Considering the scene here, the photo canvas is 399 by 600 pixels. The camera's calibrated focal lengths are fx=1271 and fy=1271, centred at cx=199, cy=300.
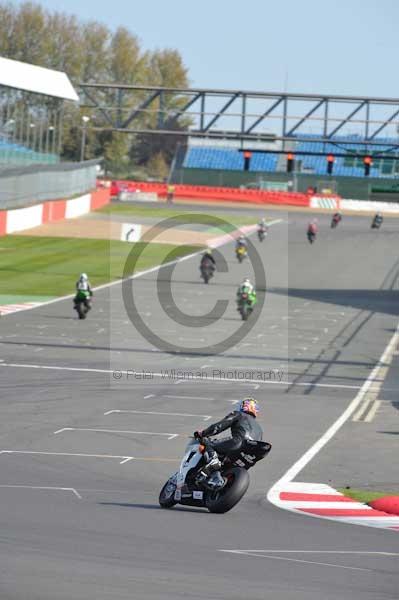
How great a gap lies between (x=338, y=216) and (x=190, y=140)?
5628 cm

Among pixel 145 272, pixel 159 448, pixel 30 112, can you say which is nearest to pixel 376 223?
pixel 30 112

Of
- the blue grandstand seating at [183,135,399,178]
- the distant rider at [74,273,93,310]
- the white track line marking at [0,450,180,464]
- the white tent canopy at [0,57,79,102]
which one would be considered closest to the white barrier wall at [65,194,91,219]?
the white tent canopy at [0,57,79,102]

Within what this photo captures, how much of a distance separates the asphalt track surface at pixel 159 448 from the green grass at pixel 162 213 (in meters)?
41.3

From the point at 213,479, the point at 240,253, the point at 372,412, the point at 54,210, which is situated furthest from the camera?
the point at 54,210

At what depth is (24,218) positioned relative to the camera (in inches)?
3132

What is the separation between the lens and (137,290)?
55.1 meters

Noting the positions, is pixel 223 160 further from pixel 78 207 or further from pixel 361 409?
pixel 361 409

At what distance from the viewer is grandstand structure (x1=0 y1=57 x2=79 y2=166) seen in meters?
84.9

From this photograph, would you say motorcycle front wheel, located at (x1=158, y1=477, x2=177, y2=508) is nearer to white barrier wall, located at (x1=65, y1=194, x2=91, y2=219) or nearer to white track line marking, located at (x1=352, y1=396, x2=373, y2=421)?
white track line marking, located at (x1=352, y1=396, x2=373, y2=421)

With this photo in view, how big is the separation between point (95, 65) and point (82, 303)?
128 metres

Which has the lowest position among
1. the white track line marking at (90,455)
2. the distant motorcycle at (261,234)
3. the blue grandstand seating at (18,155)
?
the white track line marking at (90,455)

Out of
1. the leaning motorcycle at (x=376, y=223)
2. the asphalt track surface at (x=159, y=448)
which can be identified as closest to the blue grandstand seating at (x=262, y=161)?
the leaning motorcycle at (x=376, y=223)

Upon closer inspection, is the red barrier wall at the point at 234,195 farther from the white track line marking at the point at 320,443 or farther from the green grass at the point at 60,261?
the white track line marking at the point at 320,443

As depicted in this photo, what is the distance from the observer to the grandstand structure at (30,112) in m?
84.9
